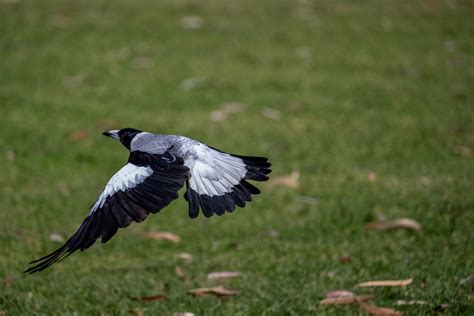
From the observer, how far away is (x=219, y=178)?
442 centimetres

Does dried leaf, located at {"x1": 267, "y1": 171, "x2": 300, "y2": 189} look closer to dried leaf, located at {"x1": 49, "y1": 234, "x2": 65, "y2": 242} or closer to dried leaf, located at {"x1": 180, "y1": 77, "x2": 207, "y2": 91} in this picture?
dried leaf, located at {"x1": 49, "y1": 234, "x2": 65, "y2": 242}

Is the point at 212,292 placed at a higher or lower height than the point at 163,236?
higher

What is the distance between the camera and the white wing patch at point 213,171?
14.3ft

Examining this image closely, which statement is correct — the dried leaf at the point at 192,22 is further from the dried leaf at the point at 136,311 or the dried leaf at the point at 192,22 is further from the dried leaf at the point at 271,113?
the dried leaf at the point at 136,311

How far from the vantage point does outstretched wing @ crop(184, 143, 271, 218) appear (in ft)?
14.0

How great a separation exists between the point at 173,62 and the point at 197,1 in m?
2.54

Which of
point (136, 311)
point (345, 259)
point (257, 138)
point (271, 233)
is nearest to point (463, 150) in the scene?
point (257, 138)

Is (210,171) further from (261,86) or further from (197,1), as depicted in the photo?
(197,1)

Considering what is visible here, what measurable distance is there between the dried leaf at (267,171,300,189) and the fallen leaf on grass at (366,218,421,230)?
111cm

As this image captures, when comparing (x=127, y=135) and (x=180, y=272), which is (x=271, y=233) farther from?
(x=127, y=135)

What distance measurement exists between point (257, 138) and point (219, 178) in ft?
12.3

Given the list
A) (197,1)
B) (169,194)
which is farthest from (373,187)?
(197,1)

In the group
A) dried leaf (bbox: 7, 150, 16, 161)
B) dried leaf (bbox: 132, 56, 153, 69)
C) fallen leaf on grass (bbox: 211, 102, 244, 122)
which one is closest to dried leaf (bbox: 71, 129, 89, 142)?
dried leaf (bbox: 7, 150, 16, 161)

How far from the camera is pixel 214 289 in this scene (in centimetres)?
456
